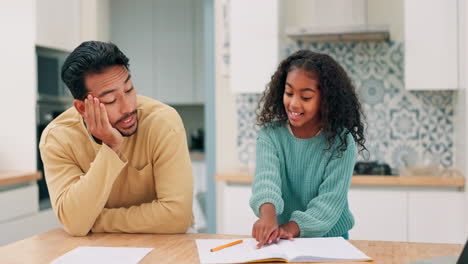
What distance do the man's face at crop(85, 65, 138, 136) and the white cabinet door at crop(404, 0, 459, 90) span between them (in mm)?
1958

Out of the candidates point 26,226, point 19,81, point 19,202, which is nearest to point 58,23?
point 19,81

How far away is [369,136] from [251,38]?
996mm

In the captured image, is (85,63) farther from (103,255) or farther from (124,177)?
(103,255)

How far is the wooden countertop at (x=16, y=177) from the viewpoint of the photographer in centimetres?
289

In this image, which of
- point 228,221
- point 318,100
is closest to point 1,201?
point 228,221

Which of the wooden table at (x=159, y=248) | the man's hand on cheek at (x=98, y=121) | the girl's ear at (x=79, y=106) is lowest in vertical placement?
the wooden table at (x=159, y=248)

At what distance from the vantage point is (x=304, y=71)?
1546 millimetres

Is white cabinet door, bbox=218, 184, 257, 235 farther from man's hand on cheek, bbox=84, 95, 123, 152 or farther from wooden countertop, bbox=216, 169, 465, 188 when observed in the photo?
man's hand on cheek, bbox=84, 95, 123, 152

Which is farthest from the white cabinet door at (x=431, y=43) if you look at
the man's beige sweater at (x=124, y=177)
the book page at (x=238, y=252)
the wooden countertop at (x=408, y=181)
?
the book page at (x=238, y=252)

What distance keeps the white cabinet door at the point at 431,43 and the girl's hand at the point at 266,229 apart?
1917 millimetres

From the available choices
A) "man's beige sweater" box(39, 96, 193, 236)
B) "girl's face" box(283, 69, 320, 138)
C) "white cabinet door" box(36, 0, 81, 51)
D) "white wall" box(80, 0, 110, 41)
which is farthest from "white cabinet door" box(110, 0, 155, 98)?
"girl's face" box(283, 69, 320, 138)

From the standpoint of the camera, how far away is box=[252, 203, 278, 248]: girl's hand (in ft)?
4.30

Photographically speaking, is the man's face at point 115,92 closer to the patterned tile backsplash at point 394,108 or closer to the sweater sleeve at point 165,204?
the sweater sleeve at point 165,204

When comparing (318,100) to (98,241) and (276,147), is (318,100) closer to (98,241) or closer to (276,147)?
(276,147)
